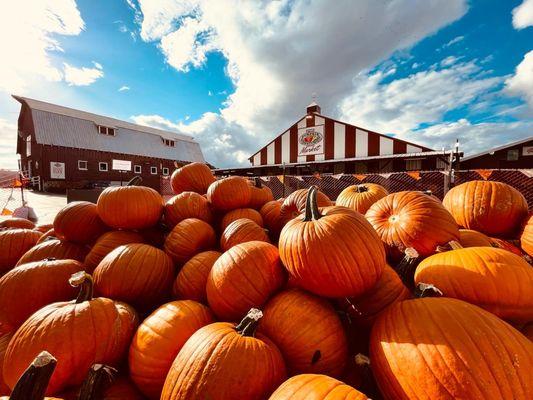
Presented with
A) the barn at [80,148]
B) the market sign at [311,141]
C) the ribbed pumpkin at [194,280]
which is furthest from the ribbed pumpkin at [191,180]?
the market sign at [311,141]

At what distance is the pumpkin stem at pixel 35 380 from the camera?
792 millimetres

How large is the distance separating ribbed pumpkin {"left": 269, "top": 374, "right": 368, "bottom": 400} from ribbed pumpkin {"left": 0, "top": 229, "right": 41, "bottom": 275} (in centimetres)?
293

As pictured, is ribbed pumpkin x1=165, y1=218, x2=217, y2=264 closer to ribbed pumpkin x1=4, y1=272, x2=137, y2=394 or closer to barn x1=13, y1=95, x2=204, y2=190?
ribbed pumpkin x1=4, y1=272, x2=137, y2=394

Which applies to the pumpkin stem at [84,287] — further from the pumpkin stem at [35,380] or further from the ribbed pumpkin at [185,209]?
the ribbed pumpkin at [185,209]

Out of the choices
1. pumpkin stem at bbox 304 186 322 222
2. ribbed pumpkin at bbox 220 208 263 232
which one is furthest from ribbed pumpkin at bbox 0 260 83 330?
pumpkin stem at bbox 304 186 322 222

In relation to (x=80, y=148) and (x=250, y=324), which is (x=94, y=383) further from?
(x=80, y=148)

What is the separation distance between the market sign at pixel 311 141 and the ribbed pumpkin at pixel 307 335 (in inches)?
862

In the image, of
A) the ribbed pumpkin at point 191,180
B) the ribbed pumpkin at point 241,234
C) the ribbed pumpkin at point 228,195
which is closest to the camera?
the ribbed pumpkin at point 241,234

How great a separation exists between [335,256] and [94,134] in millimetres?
30907

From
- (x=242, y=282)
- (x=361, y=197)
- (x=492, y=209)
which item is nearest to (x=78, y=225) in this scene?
(x=242, y=282)

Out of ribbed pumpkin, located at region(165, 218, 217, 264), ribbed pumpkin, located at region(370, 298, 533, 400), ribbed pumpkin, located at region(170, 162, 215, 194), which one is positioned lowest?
ribbed pumpkin, located at region(370, 298, 533, 400)

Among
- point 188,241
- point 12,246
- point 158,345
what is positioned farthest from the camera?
point 12,246

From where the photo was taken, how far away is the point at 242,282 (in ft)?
4.63

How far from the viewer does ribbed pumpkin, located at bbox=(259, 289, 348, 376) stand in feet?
3.90
